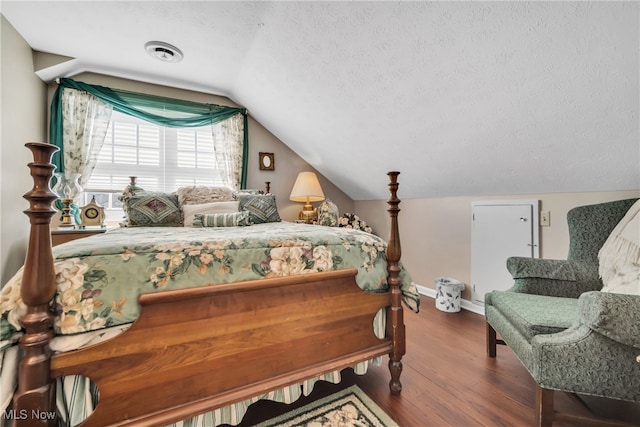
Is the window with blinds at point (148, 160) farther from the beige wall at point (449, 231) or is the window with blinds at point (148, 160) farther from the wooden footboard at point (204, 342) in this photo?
the wooden footboard at point (204, 342)

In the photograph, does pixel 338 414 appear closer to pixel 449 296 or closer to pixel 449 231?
pixel 449 296

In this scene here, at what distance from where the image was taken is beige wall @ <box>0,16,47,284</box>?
1946 mm

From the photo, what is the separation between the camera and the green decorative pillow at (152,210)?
6.88ft

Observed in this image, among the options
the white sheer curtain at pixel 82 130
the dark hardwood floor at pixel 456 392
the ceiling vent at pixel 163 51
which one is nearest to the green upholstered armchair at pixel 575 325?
the dark hardwood floor at pixel 456 392

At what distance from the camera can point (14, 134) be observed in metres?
2.08

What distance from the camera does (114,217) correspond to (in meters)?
2.86

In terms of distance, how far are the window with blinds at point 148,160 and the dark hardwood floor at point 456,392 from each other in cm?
266

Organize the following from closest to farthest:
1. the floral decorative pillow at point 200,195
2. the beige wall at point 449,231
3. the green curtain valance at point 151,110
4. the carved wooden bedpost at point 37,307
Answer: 1. the carved wooden bedpost at point 37,307
2. the beige wall at point 449,231
3. the floral decorative pillow at point 200,195
4. the green curtain valance at point 151,110

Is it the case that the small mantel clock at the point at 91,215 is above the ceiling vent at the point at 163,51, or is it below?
below

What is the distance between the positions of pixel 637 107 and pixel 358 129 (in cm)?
172

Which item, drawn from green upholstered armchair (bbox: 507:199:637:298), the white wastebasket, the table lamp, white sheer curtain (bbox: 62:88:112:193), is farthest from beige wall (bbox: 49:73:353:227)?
green upholstered armchair (bbox: 507:199:637:298)

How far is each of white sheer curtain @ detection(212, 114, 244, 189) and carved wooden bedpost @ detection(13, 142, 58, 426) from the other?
2.47 meters

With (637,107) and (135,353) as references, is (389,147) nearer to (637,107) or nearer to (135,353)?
(637,107)

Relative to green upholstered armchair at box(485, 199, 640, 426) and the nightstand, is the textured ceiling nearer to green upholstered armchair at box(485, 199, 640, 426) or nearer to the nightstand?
green upholstered armchair at box(485, 199, 640, 426)
